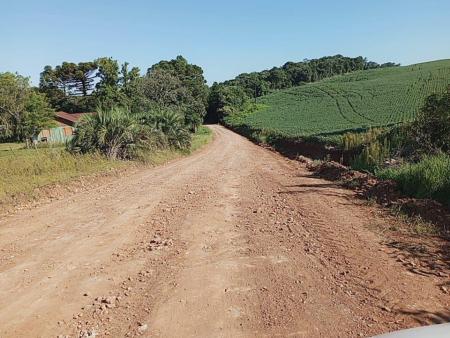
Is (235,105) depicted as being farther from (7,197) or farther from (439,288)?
(439,288)

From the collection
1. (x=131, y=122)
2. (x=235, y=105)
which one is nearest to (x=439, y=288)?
(x=131, y=122)

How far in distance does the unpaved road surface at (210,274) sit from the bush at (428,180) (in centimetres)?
149

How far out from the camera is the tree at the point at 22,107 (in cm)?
4406

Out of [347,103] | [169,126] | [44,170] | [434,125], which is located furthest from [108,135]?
[347,103]

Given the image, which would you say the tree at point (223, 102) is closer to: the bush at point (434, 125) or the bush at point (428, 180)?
the bush at point (434, 125)

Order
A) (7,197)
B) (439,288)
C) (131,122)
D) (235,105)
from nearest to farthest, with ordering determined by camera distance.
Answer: (439,288)
(7,197)
(131,122)
(235,105)

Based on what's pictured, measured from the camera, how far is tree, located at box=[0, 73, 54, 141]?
44062 millimetres

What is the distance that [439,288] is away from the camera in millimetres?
5125

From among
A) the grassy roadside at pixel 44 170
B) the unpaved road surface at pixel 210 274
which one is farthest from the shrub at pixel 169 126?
the unpaved road surface at pixel 210 274

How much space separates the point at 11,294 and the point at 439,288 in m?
5.33

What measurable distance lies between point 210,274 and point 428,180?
650 cm

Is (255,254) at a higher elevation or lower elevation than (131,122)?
lower

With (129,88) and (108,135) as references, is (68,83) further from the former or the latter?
(108,135)

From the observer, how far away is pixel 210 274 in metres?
5.77
